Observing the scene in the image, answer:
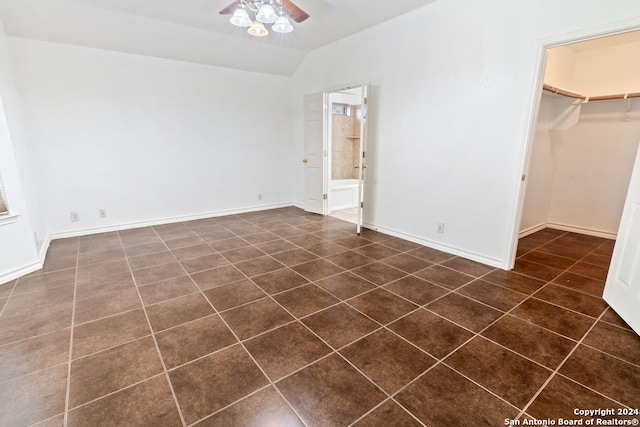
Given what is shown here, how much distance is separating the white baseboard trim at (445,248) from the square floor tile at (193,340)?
272 cm

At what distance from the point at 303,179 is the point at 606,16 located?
4565mm

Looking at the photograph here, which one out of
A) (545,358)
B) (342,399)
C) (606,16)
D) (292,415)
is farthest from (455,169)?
(292,415)

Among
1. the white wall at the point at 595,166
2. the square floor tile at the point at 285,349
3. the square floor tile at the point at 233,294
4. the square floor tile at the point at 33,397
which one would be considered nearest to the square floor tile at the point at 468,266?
the square floor tile at the point at 285,349

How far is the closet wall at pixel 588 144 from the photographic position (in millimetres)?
3867

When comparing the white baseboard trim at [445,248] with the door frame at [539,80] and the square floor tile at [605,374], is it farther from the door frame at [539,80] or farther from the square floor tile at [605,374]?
the square floor tile at [605,374]

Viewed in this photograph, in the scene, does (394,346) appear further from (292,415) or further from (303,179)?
(303,179)

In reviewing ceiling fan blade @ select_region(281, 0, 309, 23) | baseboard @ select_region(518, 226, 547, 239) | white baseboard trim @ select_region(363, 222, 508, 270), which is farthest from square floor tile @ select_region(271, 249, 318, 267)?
baseboard @ select_region(518, 226, 547, 239)

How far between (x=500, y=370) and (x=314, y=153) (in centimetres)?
440

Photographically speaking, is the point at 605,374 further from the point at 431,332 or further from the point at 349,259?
the point at 349,259

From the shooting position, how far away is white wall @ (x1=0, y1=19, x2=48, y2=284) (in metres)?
2.82

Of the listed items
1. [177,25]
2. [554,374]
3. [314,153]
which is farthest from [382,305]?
[177,25]

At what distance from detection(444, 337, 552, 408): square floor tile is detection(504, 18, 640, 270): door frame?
5.00ft

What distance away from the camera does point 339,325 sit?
2.17m

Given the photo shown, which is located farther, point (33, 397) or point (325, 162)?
point (325, 162)
